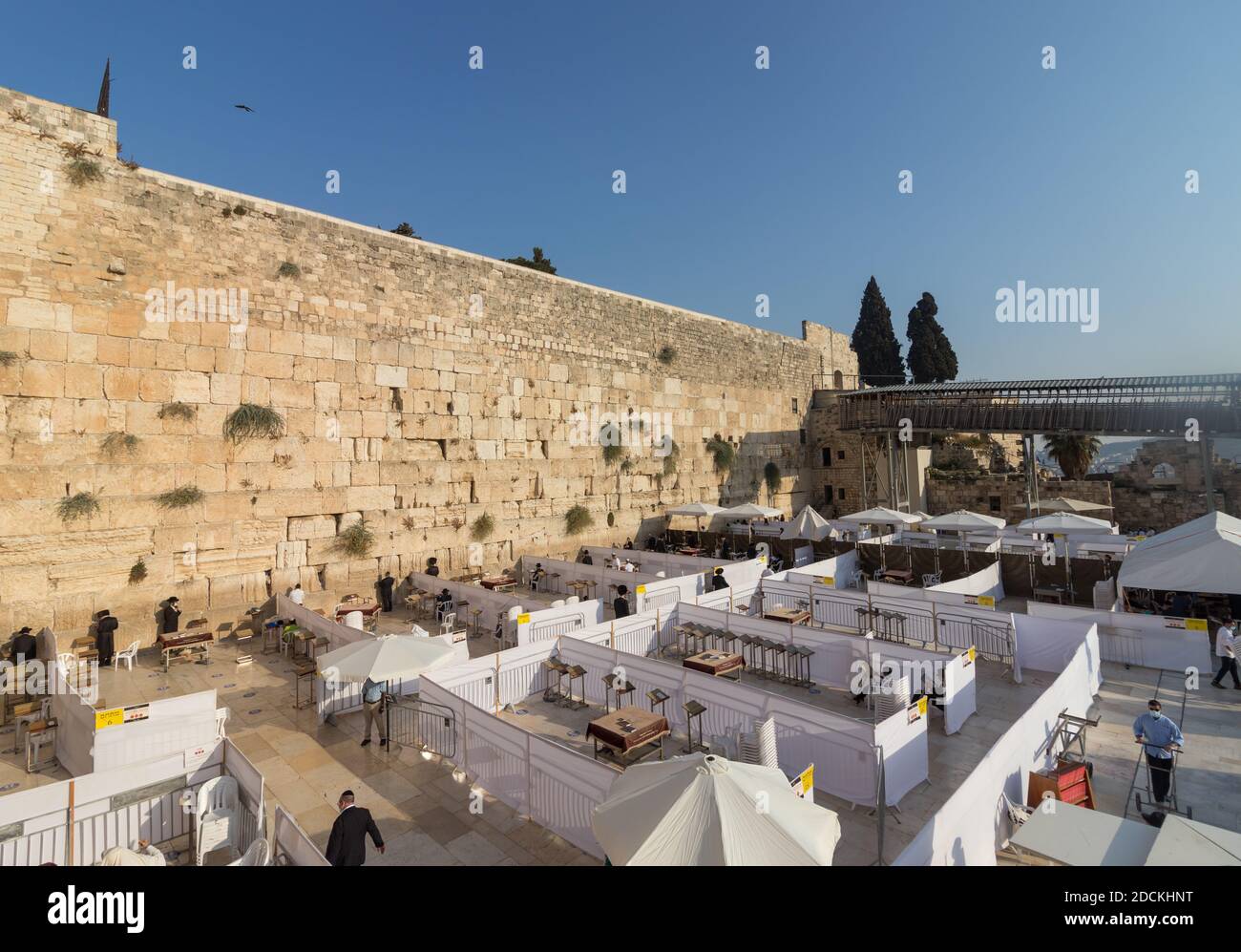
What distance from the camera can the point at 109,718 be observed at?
563 centimetres

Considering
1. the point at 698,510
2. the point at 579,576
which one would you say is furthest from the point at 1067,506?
the point at 579,576

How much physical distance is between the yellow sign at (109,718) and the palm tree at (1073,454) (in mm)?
28968

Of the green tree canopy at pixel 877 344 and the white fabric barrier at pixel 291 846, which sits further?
the green tree canopy at pixel 877 344

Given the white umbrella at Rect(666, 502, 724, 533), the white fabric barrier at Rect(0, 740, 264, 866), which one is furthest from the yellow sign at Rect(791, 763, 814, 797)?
the white umbrella at Rect(666, 502, 724, 533)

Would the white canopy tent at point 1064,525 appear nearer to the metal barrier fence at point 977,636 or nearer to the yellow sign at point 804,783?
the metal barrier fence at point 977,636

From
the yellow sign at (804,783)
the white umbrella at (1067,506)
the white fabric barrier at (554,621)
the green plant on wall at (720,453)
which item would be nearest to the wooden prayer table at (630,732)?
the yellow sign at (804,783)

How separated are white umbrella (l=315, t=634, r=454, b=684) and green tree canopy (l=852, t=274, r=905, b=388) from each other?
121 ft

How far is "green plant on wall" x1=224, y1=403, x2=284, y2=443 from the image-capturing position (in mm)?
12047

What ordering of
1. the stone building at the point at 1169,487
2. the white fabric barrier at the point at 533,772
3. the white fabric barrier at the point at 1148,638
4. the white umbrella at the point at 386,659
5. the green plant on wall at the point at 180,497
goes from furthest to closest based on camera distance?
the stone building at the point at 1169,487, the green plant on wall at the point at 180,497, the white fabric barrier at the point at 1148,638, the white umbrella at the point at 386,659, the white fabric barrier at the point at 533,772

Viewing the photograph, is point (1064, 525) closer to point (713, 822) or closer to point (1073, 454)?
point (713, 822)

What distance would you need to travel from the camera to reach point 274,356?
12766mm

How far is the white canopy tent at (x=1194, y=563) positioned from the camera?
814cm

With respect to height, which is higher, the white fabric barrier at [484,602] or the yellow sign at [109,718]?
the yellow sign at [109,718]
